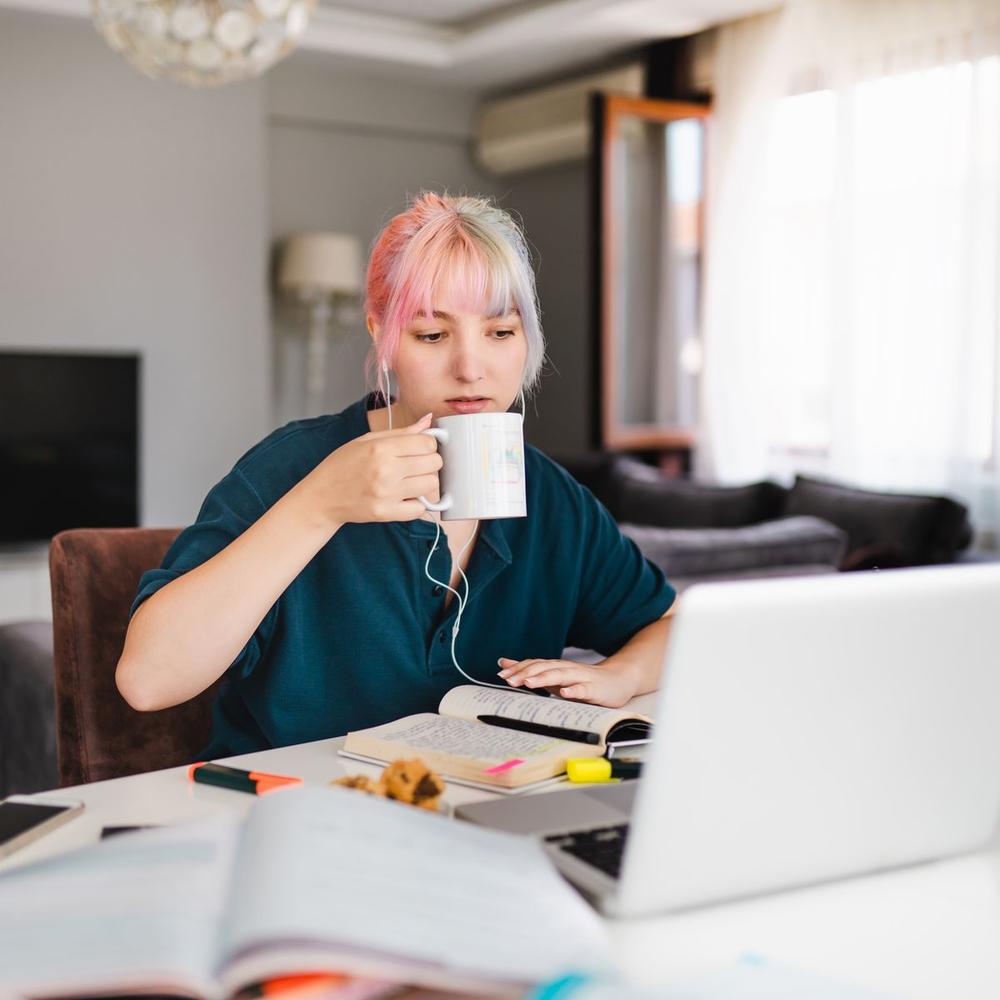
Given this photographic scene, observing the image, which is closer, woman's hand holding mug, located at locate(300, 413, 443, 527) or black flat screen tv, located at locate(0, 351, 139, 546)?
woman's hand holding mug, located at locate(300, 413, 443, 527)

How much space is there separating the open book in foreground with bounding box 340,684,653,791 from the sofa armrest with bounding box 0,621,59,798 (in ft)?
3.98

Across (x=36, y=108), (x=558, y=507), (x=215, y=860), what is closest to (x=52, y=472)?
(x=36, y=108)

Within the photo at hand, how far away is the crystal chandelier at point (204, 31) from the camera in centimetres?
266

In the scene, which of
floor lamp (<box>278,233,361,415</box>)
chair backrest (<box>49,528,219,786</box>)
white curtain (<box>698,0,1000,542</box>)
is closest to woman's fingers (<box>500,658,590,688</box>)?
chair backrest (<box>49,528,219,786</box>)

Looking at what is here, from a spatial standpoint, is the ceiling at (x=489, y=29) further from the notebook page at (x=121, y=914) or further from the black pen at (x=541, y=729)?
the notebook page at (x=121, y=914)

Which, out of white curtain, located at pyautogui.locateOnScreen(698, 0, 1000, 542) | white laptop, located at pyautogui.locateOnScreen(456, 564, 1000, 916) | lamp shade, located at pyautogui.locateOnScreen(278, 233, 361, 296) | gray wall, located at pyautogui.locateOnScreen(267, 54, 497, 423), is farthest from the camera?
gray wall, located at pyautogui.locateOnScreen(267, 54, 497, 423)

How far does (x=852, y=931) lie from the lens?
2.49ft

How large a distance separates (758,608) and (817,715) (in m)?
0.09

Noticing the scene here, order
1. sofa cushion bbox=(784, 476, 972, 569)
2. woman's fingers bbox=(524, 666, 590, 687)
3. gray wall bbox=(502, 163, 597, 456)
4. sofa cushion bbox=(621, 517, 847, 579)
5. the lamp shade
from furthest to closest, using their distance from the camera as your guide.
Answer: gray wall bbox=(502, 163, 597, 456), the lamp shade, sofa cushion bbox=(784, 476, 972, 569), sofa cushion bbox=(621, 517, 847, 579), woman's fingers bbox=(524, 666, 590, 687)

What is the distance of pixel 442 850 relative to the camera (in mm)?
662

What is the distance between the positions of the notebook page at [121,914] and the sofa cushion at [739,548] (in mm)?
1784

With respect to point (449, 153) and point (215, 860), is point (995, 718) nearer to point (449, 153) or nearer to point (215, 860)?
point (215, 860)

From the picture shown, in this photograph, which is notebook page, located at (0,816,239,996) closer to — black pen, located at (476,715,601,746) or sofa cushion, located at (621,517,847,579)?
black pen, located at (476,715,601,746)

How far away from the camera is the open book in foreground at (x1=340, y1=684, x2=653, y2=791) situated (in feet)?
3.36
